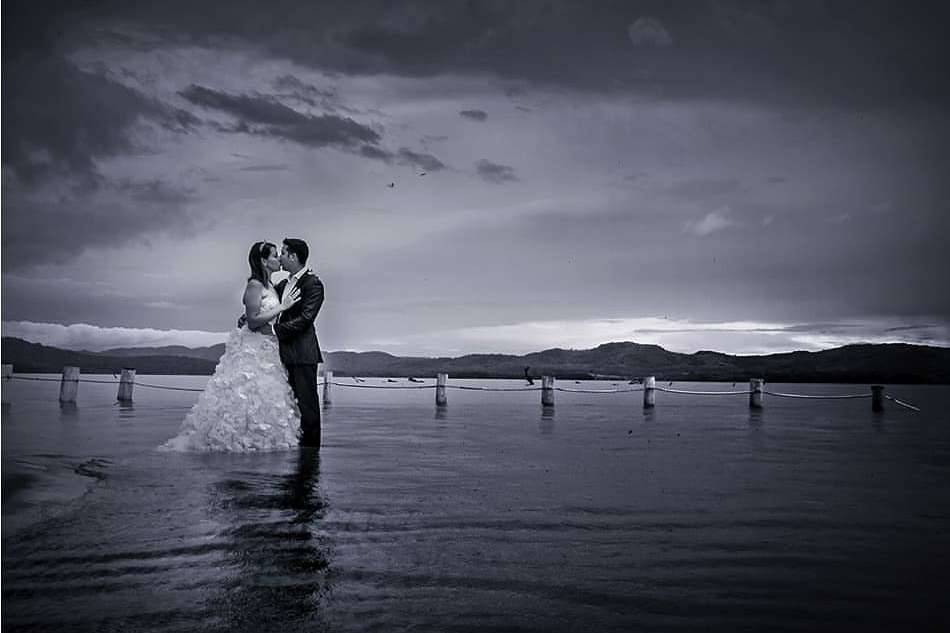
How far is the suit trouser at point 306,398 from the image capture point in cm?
937

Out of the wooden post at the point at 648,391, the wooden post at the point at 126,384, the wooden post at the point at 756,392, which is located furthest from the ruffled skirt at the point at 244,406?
the wooden post at the point at 756,392

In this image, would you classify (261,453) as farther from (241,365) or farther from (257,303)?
(257,303)

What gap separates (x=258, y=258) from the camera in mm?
9203

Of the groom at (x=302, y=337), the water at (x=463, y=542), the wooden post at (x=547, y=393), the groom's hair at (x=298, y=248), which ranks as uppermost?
the groom's hair at (x=298, y=248)

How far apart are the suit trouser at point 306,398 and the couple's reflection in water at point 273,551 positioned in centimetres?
228

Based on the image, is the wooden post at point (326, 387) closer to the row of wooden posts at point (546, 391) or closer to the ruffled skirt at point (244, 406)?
the row of wooden posts at point (546, 391)

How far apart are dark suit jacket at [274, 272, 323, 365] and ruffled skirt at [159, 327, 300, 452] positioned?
155 mm

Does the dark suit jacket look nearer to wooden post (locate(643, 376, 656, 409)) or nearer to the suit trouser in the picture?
the suit trouser

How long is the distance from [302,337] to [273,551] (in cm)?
539

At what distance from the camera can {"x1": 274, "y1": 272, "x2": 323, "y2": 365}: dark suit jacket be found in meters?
9.23

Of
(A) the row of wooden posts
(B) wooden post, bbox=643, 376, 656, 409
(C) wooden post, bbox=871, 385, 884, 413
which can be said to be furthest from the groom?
(C) wooden post, bbox=871, 385, 884, 413

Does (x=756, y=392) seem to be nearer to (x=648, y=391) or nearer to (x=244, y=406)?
(x=648, y=391)

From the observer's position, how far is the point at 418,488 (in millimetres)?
6727

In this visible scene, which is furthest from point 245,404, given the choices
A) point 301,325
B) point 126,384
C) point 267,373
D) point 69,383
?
point 126,384
